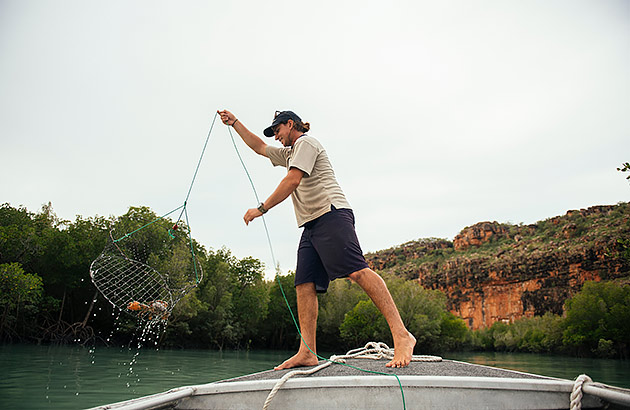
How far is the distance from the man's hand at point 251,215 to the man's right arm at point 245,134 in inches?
36.4

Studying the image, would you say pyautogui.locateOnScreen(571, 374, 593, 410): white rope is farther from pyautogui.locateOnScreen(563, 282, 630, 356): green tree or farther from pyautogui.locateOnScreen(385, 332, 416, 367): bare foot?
pyautogui.locateOnScreen(563, 282, 630, 356): green tree

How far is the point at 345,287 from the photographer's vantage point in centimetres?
3625

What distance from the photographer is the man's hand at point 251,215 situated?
282 centimetres

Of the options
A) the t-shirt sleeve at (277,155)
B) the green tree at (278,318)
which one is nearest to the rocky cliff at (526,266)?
the green tree at (278,318)

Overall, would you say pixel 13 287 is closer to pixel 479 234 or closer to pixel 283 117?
pixel 283 117

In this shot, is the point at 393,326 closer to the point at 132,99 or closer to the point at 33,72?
the point at 132,99

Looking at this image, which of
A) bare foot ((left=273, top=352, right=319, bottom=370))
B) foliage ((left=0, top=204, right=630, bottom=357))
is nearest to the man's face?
bare foot ((left=273, top=352, right=319, bottom=370))

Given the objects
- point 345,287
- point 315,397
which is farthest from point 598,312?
point 315,397

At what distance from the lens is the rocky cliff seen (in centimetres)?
5094

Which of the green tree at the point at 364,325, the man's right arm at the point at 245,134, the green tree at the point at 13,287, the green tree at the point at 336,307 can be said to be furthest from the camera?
the green tree at the point at 336,307

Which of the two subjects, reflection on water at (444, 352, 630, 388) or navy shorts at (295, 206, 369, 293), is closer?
navy shorts at (295, 206, 369, 293)

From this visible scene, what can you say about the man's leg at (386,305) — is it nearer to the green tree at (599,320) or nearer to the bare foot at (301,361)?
the bare foot at (301,361)

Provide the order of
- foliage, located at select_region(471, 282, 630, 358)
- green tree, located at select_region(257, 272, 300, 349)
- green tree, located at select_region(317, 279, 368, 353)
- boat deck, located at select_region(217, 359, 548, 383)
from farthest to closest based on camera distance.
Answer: green tree, located at select_region(257, 272, 300, 349)
green tree, located at select_region(317, 279, 368, 353)
foliage, located at select_region(471, 282, 630, 358)
boat deck, located at select_region(217, 359, 548, 383)

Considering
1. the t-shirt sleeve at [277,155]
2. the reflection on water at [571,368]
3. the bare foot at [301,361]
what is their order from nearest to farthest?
the bare foot at [301,361] → the t-shirt sleeve at [277,155] → the reflection on water at [571,368]
